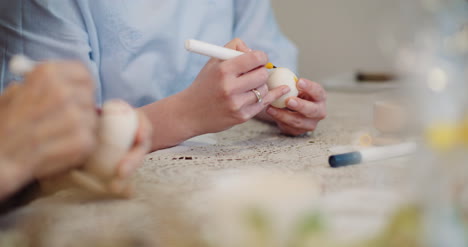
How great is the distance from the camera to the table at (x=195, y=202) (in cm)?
37

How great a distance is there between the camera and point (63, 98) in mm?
361

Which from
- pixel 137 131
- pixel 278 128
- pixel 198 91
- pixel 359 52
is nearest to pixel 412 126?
pixel 137 131

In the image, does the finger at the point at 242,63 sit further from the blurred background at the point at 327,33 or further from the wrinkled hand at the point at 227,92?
the blurred background at the point at 327,33

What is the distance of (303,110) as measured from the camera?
2.51 feet

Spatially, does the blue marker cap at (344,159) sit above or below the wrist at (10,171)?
below

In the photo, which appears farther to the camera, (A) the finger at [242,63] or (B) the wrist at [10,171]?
(A) the finger at [242,63]

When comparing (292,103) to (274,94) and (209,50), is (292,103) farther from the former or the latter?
(209,50)

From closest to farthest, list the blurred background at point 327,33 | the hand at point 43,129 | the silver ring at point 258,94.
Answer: the hand at point 43,129 → the silver ring at point 258,94 → the blurred background at point 327,33

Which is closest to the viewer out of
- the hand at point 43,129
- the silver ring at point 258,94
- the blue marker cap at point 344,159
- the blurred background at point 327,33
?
the hand at point 43,129

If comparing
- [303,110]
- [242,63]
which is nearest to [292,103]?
[303,110]

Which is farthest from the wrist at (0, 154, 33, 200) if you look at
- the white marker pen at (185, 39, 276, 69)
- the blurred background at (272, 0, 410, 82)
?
the blurred background at (272, 0, 410, 82)

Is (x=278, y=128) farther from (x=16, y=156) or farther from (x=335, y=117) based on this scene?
(x=16, y=156)

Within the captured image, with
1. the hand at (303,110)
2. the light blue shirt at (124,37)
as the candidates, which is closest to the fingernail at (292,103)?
the hand at (303,110)

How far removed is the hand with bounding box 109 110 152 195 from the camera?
417mm
